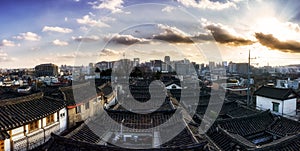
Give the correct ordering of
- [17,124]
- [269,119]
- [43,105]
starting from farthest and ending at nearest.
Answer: [269,119]
[43,105]
[17,124]

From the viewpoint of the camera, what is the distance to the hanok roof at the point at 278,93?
20.0 metres

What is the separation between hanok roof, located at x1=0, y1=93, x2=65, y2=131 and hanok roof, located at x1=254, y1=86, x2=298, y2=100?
62.2ft

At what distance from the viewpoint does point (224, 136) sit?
1021 centimetres

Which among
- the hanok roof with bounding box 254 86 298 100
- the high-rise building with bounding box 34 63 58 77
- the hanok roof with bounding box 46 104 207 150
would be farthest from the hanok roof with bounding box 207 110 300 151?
the high-rise building with bounding box 34 63 58 77

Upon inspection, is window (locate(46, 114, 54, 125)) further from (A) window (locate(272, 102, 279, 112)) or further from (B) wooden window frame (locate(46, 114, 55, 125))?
(A) window (locate(272, 102, 279, 112))

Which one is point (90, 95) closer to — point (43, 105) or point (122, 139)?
point (43, 105)

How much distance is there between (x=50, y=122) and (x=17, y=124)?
2977mm

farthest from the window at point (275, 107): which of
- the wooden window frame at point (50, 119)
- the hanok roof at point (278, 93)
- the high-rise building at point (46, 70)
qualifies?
the high-rise building at point (46, 70)

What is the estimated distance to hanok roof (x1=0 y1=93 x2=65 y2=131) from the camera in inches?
385

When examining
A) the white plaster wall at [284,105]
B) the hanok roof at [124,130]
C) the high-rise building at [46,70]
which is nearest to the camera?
the hanok roof at [124,130]

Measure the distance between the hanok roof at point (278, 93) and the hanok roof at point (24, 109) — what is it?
1895 cm

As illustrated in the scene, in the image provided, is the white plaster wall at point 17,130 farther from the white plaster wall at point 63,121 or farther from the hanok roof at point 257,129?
the hanok roof at point 257,129

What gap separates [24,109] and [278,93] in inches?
837

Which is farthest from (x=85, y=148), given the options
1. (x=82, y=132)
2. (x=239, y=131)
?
(x=239, y=131)
